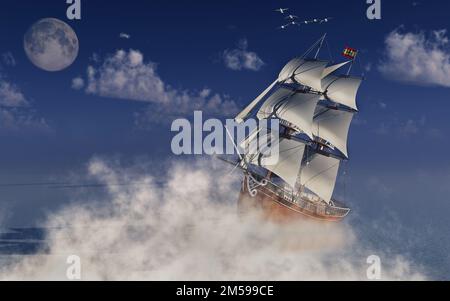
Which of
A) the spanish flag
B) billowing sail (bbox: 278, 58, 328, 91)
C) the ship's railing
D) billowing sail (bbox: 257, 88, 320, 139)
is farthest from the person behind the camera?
billowing sail (bbox: 278, 58, 328, 91)

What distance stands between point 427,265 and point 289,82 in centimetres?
4590

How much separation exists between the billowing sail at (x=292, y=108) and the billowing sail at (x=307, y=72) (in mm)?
2089

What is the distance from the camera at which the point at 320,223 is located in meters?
72.1

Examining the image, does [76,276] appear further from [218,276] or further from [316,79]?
[316,79]

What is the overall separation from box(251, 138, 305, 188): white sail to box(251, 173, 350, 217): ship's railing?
2.19m

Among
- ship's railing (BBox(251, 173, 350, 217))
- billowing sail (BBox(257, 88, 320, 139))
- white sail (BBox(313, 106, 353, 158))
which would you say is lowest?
ship's railing (BBox(251, 173, 350, 217))

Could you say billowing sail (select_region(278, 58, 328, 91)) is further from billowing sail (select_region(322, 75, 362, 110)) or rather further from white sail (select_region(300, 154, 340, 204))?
white sail (select_region(300, 154, 340, 204))

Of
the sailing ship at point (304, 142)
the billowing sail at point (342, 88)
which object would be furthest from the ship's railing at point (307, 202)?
the billowing sail at point (342, 88)

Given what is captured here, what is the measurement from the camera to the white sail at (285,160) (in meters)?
72.1

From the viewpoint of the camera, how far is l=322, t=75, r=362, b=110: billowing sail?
73875mm

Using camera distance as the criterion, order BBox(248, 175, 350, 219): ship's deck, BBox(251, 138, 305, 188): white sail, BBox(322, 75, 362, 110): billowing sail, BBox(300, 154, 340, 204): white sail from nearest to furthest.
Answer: BBox(248, 175, 350, 219): ship's deck < BBox(251, 138, 305, 188): white sail < BBox(322, 75, 362, 110): billowing sail < BBox(300, 154, 340, 204): white sail

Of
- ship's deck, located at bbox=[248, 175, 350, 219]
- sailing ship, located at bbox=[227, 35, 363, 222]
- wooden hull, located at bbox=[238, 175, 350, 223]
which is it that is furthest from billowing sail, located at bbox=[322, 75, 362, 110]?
wooden hull, located at bbox=[238, 175, 350, 223]

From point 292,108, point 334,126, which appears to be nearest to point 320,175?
point 334,126
